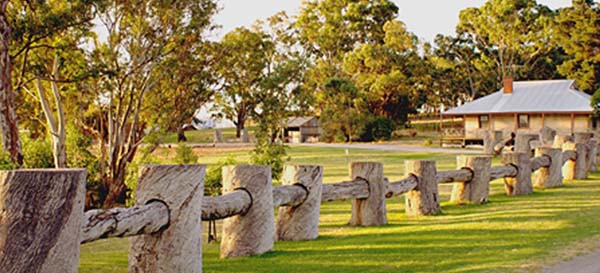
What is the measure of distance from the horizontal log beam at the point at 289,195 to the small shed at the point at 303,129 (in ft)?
160

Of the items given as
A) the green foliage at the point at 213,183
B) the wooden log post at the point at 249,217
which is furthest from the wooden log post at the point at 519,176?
the wooden log post at the point at 249,217

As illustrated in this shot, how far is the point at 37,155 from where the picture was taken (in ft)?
70.3

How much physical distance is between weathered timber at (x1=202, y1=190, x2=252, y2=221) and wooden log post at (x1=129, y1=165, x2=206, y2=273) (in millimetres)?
625

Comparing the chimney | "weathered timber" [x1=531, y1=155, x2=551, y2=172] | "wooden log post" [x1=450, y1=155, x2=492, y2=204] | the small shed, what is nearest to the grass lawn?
"wooden log post" [x1=450, y1=155, x2=492, y2=204]

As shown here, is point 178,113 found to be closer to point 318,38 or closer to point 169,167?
point 169,167

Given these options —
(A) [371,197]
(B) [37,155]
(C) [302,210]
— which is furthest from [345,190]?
(B) [37,155]

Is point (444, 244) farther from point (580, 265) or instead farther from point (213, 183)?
point (213, 183)

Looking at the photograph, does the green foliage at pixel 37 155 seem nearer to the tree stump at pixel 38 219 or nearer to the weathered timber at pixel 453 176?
the weathered timber at pixel 453 176

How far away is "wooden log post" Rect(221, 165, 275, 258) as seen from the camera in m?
7.14

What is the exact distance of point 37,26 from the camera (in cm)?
1873

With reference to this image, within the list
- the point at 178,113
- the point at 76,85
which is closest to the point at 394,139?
the point at 178,113

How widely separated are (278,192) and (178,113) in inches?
714

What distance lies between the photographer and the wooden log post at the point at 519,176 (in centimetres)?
1309

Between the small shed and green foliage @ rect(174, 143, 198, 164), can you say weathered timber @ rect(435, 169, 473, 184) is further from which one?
the small shed
